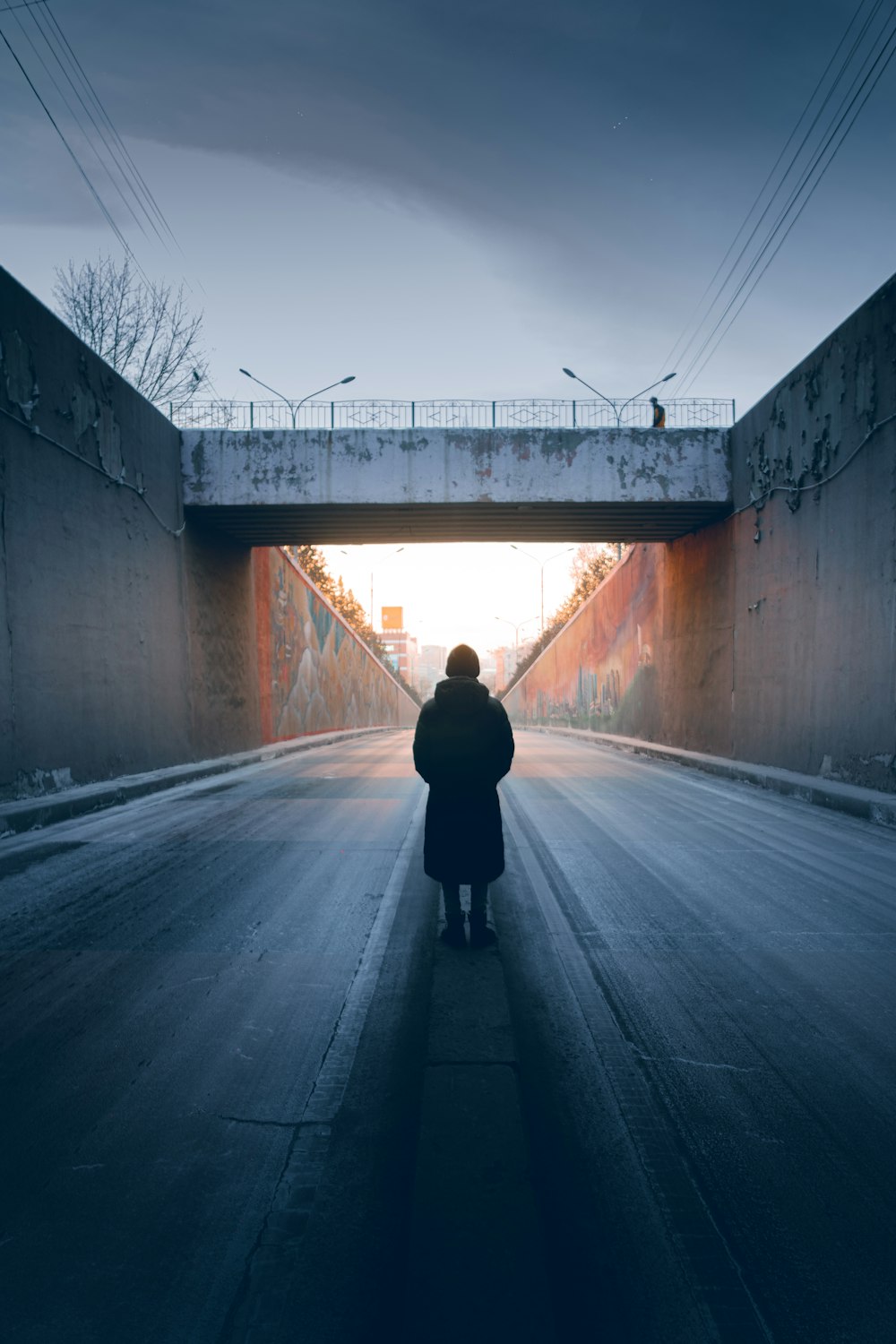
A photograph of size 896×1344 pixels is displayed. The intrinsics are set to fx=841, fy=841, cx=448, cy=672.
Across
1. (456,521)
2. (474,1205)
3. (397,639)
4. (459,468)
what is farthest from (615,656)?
(397,639)

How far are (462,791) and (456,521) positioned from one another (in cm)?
1486

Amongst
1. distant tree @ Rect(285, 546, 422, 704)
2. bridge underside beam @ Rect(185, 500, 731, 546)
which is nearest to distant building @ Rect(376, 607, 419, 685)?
distant tree @ Rect(285, 546, 422, 704)

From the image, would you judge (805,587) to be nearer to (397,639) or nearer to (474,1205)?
(474,1205)

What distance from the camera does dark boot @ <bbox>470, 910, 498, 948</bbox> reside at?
4.73m

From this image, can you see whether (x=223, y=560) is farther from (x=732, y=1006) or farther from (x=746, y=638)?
(x=732, y=1006)

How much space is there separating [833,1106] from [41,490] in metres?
10.7

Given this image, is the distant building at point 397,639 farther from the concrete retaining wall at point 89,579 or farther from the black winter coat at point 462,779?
the black winter coat at point 462,779

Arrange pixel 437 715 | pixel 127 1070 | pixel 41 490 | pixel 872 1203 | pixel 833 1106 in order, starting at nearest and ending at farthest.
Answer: pixel 872 1203, pixel 833 1106, pixel 127 1070, pixel 437 715, pixel 41 490

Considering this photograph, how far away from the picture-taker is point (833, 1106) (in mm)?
3006

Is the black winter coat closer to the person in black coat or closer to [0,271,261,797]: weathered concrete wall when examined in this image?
the person in black coat

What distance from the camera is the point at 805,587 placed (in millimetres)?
12609

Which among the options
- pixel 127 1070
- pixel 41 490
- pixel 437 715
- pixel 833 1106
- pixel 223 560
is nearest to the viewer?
pixel 833 1106

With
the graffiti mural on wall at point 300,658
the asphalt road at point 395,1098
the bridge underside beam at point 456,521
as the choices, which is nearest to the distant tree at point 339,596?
the graffiti mural on wall at point 300,658

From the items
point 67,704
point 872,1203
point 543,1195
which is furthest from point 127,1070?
point 67,704
